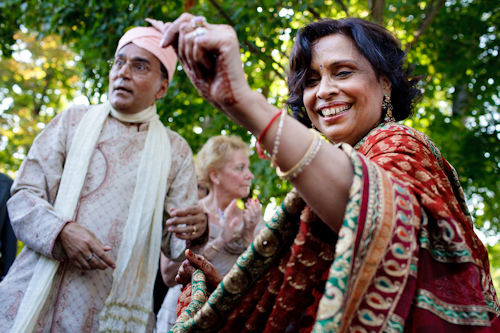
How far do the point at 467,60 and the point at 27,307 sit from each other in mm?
6464

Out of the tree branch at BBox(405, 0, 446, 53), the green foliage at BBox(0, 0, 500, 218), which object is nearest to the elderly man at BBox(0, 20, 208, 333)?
the green foliage at BBox(0, 0, 500, 218)

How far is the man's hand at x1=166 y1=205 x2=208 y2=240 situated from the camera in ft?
9.77

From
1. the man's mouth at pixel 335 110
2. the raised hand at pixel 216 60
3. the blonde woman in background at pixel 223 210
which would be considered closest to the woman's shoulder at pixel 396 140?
the man's mouth at pixel 335 110

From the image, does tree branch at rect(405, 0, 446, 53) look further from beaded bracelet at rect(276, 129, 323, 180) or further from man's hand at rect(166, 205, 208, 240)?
beaded bracelet at rect(276, 129, 323, 180)

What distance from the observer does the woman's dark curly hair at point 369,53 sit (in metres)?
1.94

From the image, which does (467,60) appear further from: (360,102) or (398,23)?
(360,102)

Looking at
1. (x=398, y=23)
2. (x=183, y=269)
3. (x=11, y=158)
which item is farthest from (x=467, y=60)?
(x=11, y=158)

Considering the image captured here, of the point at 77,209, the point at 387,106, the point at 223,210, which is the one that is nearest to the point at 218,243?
the point at 223,210

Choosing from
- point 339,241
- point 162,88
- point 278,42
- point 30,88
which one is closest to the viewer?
point 339,241

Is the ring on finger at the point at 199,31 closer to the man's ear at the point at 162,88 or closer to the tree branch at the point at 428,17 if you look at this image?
the man's ear at the point at 162,88

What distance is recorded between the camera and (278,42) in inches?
235

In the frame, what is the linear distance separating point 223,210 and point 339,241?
415 cm

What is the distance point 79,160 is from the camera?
2.95 m

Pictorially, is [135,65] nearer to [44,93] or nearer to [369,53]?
[369,53]
